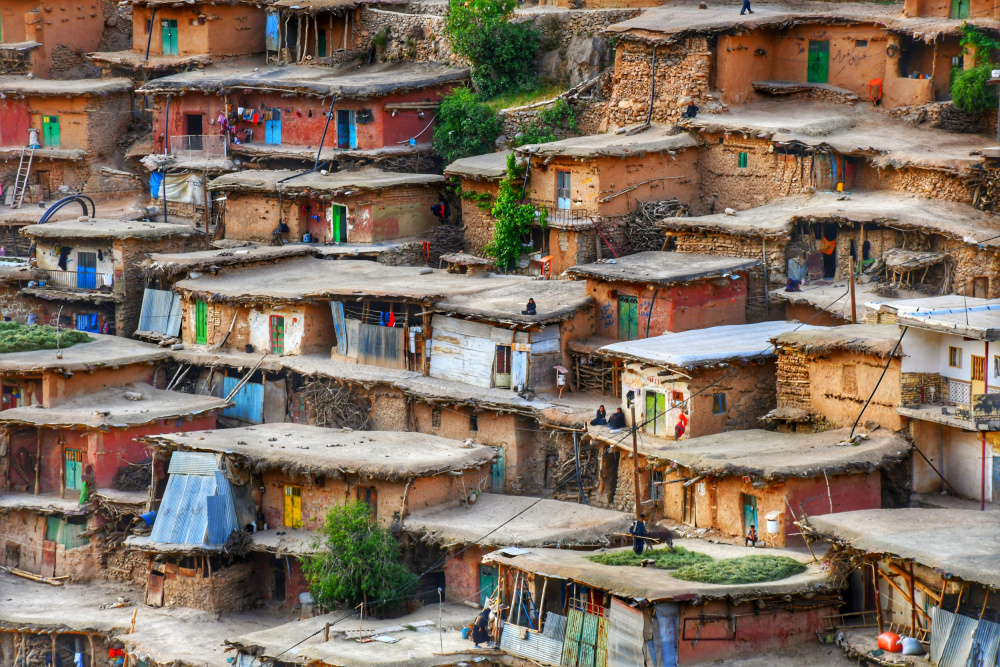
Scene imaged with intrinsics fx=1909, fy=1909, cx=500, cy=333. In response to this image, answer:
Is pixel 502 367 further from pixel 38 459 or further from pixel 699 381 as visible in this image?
pixel 38 459

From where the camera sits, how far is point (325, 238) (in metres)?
55.3

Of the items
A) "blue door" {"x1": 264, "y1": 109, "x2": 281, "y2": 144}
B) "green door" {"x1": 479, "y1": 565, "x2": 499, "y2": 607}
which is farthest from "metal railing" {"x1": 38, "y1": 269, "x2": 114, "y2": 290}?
"green door" {"x1": 479, "y1": 565, "x2": 499, "y2": 607}

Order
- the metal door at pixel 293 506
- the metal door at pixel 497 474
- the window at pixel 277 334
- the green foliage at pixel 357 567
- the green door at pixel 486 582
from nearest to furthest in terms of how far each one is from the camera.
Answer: the green foliage at pixel 357 567 → the green door at pixel 486 582 → the metal door at pixel 293 506 → the metal door at pixel 497 474 → the window at pixel 277 334

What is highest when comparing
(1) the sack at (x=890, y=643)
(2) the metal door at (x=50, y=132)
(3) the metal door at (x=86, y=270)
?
(2) the metal door at (x=50, y=132)

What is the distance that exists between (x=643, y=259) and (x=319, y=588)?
41.9 feet

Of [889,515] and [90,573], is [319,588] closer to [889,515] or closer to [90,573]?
[90,573]

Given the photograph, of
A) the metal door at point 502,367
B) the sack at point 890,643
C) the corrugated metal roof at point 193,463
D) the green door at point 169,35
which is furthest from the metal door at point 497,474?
the green door at point 169,35

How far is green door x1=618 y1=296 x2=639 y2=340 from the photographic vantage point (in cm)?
4731

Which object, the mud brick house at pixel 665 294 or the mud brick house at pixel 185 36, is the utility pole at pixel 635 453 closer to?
the mud brick house at pixel 665 294

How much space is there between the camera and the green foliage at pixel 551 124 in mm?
54531

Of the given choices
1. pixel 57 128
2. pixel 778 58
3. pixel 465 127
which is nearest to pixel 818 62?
pixel 778 58

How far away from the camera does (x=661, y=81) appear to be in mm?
52906

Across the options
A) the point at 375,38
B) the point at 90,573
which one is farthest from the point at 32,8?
the point at 90,573

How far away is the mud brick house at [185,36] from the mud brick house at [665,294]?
18.1 metres
